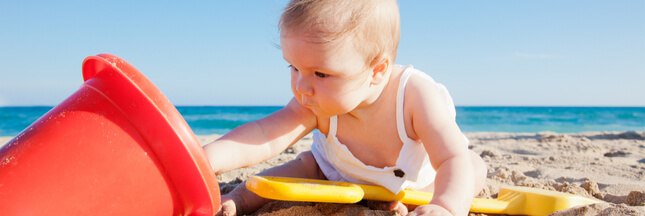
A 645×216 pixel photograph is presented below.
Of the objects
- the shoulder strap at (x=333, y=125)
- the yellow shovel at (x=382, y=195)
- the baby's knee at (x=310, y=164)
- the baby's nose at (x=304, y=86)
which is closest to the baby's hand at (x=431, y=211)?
the yellow shovel at (x=382, y=195)

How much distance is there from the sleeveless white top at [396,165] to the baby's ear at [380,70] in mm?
98

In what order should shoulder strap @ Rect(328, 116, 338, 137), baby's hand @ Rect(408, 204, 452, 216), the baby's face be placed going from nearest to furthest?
baby's hand @ Rect(408, 204, 452, 216) < the baby's face < shoulder strap @ Rect(328, 116, 338, 137)

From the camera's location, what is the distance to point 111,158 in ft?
3.48

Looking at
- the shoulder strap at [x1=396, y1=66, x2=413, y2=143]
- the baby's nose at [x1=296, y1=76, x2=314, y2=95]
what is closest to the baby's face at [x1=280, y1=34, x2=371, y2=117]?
the baby's nose at [x1=296, y1=76, x2=314, y2=95]

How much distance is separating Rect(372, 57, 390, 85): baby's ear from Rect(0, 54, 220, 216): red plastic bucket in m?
0.71

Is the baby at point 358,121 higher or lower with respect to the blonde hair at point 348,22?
lower

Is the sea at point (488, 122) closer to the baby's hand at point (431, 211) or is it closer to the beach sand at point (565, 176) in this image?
the beach sand at point (565, 176)

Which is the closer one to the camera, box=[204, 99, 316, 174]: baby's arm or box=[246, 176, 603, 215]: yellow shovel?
box=[246, 176, 603, 215]: yellow shovel

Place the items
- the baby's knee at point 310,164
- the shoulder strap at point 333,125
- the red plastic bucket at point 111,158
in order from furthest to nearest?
the baby's knee at point 310,164, the shoulder strap at point 333,125, the red plastic bucket at point 111,158

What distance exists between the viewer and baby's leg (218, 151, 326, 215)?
5.42 ft

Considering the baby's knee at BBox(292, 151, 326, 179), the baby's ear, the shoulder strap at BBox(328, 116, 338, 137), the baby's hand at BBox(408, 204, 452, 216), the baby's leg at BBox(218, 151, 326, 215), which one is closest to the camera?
the baby's hand at BBox(408, 204, 452, 216)

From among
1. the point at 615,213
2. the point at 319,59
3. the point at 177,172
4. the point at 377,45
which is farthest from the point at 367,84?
the point at 615,213

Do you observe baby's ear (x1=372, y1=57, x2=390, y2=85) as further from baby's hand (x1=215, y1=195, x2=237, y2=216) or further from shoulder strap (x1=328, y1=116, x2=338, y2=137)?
baby's hand (x1=215, y1=195, x2=237, y2=216)

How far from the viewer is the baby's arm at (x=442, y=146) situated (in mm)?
1398
